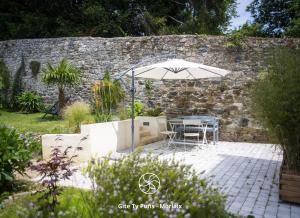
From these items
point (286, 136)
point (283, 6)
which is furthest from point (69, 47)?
point (283, 6)

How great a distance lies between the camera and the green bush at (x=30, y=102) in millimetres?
10125

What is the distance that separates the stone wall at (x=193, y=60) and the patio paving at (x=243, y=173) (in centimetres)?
94

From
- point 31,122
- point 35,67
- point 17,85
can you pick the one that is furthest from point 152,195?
point 17,85

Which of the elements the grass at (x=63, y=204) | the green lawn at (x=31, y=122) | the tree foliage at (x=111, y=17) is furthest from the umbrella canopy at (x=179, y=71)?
the tree foliage at (x=111, y=17)

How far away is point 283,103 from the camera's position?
3.41 m

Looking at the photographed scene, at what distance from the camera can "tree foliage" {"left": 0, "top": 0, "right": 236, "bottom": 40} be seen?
13.4 meters

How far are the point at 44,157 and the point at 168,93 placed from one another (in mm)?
4245

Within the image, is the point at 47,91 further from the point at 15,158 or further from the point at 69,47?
the point at 15,158

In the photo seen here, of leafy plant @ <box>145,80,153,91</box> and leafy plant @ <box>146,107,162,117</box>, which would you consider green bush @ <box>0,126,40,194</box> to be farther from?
leafy plant @ <box>145,80,153,91</box>

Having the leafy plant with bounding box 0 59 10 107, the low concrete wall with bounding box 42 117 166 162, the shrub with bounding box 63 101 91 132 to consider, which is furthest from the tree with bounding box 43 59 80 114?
the low concrete wall with bounding box 42 117 166 162

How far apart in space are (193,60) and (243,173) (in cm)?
434

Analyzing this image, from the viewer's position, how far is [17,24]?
14.6 meters

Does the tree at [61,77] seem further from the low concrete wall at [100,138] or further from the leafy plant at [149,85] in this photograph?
the low concrete wall at [100,138]

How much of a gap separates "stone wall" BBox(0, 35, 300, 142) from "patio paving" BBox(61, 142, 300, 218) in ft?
3.10
